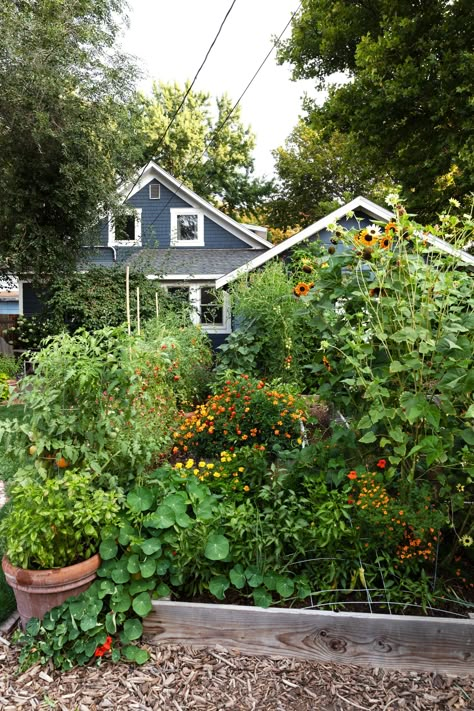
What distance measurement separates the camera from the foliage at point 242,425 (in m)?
3.67

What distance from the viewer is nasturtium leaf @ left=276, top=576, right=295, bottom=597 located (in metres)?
2.09

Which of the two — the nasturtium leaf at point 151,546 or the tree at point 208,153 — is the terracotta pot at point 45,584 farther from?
the tree at point 208,153

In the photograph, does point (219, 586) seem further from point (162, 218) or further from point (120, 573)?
point (162, 218)

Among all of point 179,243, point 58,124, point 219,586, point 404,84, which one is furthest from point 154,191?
point 219,586

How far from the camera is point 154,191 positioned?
13711 millimetres

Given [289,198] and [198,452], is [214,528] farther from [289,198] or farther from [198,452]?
[289,198]

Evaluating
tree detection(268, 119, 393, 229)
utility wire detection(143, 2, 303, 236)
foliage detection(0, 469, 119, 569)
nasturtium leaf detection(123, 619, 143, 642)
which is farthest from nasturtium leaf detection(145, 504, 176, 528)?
tree detection(268, 119, 393, 229)

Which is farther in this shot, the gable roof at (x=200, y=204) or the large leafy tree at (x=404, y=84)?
the gable roof at (x=200, y=204)

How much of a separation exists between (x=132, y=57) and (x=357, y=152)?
547 cm

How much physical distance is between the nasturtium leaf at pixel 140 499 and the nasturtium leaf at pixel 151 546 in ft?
0.56

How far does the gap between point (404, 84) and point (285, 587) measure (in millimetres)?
10036

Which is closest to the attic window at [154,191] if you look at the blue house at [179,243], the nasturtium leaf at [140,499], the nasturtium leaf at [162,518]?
the blue house at [179,243]

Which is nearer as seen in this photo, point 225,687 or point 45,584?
point 225,687

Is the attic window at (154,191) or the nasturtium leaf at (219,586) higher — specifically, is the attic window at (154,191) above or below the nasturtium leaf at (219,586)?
above
